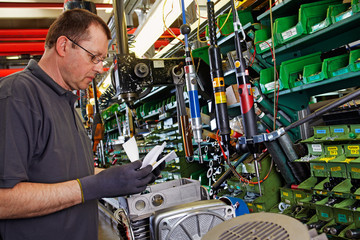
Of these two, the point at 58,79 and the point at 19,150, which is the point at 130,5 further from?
the point at 19,150

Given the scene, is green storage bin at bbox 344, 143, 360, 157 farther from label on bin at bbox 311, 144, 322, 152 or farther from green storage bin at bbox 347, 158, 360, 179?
label on bin at bbox 311, 144, 322, 152

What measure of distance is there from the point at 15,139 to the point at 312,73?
1659 millimetres

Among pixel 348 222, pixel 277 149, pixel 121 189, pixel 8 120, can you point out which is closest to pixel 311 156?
pixel 277 149

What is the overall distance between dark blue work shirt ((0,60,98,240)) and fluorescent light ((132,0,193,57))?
117cm

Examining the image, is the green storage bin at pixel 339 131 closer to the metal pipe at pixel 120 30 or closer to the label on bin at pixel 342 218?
the label on bin at pixel 342 218

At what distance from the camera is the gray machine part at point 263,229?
27.1 inches

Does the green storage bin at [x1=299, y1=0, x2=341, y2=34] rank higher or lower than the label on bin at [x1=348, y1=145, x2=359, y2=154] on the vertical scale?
higher

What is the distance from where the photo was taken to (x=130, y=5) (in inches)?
126

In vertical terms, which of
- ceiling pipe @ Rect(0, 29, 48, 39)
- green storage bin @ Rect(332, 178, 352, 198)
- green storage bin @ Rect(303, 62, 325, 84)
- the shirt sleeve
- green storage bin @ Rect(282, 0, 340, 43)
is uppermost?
ceiling pipe @ Rect(0, 29, 48, 39)

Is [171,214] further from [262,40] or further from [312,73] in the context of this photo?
[262,40]

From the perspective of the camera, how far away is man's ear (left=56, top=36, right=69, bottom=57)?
1.26 m

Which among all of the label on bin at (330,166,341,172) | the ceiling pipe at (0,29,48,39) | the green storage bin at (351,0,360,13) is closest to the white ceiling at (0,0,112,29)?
the ceiling pipe at (0,29,48,39)

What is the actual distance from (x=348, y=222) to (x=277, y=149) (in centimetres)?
61

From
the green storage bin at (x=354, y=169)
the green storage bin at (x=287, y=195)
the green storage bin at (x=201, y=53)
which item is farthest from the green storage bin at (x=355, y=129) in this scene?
the green storage bin at (x=201, y=53)
